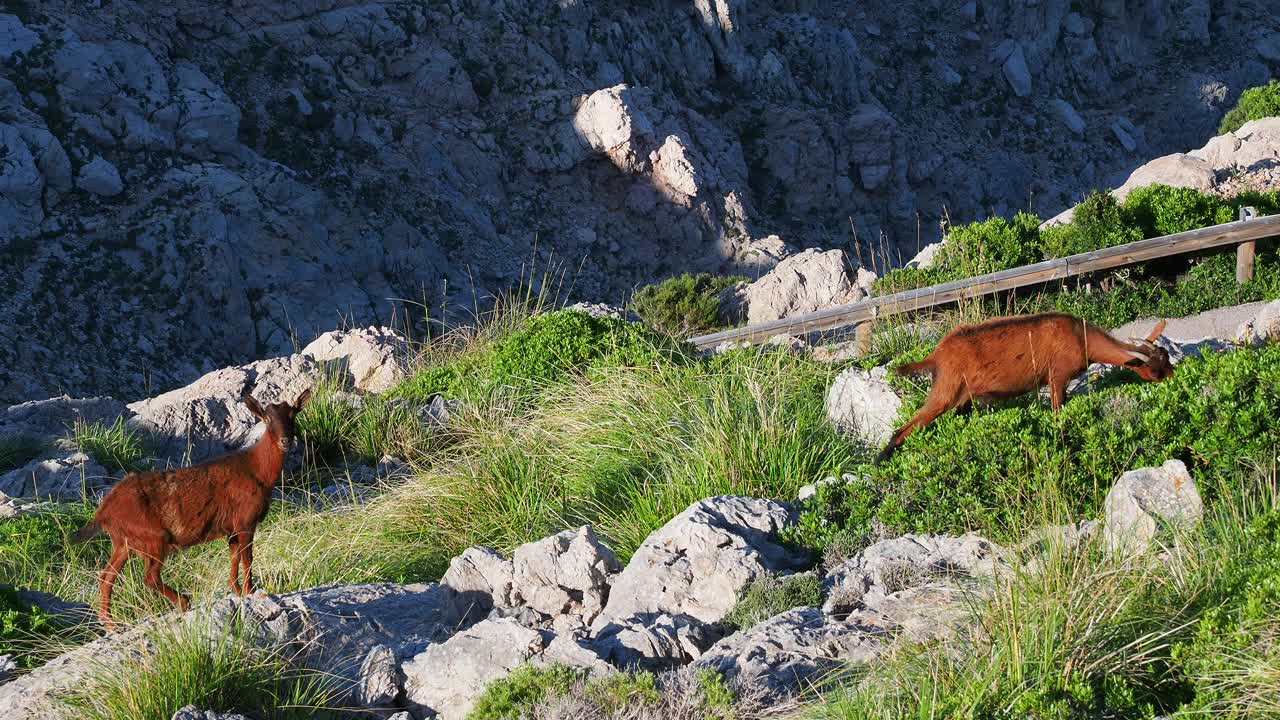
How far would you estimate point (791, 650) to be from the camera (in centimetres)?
475

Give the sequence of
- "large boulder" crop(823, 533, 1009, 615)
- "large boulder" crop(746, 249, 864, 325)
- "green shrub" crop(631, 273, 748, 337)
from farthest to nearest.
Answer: "green shrub" crop(631, 273, 748, 337)
"large boulder" crop(746, 249, 864, 325)
"large boulder" crop(823, 533, 1009, 615)

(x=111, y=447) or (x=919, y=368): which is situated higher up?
(x=919, y=368)

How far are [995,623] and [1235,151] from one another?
18.2 m

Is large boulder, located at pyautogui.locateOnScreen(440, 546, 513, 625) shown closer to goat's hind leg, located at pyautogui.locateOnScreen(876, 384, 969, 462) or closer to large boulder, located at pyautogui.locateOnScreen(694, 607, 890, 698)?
large boulder, located at pyautogui.locateOnScreen(694, 607, 890, 698)

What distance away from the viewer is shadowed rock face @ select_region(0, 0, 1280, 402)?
31594mm

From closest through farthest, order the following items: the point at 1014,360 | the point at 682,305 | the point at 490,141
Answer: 1. the point at 1014,360
2. the point at 682,305
3. the point at 490,141

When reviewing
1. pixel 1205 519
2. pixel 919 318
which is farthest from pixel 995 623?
pixel 919 318

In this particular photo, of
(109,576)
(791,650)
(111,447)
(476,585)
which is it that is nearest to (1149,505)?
(791,650)

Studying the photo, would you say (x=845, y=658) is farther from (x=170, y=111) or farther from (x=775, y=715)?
(x=170, y=111)

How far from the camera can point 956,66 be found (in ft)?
185

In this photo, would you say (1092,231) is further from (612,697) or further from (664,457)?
(612,697)

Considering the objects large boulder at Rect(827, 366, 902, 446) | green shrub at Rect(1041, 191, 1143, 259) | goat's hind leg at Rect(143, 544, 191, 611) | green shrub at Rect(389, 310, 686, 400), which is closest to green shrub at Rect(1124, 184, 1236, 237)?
green shrub at Rect(1041, 191, 1143, 259)

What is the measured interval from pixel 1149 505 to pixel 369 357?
992 cm

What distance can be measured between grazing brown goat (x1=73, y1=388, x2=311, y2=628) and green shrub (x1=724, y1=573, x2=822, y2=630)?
2.38m
